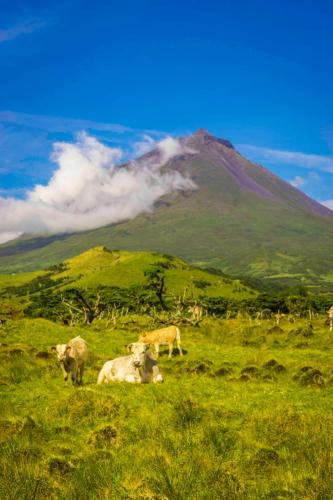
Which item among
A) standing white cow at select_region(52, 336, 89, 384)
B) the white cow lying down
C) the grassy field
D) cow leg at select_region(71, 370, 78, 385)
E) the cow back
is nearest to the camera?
the grassy field

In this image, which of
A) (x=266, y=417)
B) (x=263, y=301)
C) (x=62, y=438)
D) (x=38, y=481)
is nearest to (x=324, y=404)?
(x=266, y=417)

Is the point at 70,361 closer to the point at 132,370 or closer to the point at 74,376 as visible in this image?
the point at 74,376

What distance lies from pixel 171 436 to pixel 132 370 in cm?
758

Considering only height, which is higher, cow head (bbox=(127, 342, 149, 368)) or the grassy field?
cow head (bbox=(127, 342, 149, 368))

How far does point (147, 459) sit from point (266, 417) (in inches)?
168

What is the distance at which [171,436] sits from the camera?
9891mm

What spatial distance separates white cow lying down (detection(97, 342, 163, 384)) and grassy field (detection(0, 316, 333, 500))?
99 cm

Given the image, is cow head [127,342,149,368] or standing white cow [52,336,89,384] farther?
standing white cow [52,336,89,384]

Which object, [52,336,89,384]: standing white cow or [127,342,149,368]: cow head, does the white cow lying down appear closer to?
[127,342,149,368]: cow head

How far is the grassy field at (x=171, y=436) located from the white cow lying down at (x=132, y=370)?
0.99m

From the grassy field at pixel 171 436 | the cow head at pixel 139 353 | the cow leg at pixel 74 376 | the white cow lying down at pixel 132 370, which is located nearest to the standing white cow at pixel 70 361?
the cow leg at pixel 74 376

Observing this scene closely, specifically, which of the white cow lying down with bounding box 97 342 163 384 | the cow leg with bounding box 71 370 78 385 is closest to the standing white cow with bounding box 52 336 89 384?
the cow leg with bounding box 71 370 78 385

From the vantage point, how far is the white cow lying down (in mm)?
16969

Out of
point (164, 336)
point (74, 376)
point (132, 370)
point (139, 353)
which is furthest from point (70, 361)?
point (164, 336)
